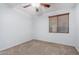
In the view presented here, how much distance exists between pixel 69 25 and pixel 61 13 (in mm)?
239

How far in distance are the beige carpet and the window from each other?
0.25m

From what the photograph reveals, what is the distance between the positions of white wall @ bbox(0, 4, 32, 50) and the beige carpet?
0.09 meters

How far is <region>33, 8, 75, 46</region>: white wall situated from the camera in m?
1.43

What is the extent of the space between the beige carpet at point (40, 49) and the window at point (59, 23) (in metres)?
0.25

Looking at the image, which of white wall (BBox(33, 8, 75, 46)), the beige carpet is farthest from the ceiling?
the beige carpet

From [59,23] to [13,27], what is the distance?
0.78m

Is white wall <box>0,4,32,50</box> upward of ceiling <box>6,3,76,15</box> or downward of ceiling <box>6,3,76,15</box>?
downward

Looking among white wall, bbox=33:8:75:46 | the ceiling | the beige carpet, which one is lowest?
the beige carpet

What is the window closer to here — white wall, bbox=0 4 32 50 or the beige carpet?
the beige carpet

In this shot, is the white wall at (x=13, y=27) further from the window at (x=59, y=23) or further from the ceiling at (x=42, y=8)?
the window at (x=59, y=23)

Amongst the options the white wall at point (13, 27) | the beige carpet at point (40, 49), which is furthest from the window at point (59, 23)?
the white wall at point (13, 27)
